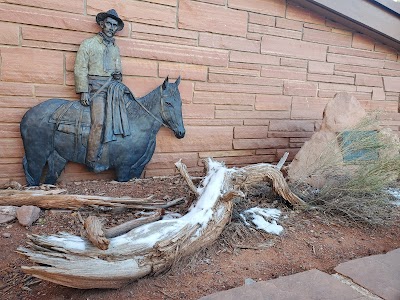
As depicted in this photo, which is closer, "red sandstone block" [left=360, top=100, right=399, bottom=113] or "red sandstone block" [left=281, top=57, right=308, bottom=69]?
"red sandstone block" [left=281, top=57, right=308, bottom=69]

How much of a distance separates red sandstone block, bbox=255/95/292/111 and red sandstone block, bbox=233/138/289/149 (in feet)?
Result: 1.50

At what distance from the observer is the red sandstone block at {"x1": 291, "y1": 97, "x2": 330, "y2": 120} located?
4.88 metres

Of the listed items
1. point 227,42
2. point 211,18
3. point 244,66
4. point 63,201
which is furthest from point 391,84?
point 63,201

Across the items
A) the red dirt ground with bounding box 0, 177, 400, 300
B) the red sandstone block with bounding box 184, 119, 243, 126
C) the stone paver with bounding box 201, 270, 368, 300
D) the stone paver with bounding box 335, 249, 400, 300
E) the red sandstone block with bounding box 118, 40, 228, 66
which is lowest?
the red dirt ground with bounding box 0, 177, 400, 300

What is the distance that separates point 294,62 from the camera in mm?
4742

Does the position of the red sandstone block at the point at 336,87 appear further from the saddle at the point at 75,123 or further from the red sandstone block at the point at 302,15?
the saddle at the point at 75,123

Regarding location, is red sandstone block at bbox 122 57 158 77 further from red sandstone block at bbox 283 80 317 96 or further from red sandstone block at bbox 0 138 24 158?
red sandstone block at bbox 283 80 317 96

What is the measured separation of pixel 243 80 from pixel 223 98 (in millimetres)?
393

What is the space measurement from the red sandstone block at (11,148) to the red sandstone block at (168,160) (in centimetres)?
139

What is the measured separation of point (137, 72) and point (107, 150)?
0.98m

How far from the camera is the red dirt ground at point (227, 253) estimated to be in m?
1.84

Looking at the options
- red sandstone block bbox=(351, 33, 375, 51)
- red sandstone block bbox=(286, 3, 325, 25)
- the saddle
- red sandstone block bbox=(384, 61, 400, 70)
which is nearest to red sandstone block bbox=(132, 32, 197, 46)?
the saddle

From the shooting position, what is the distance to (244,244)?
246 centimetres

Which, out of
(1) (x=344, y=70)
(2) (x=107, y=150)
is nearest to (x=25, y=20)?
(2) (x=107, y=150)
